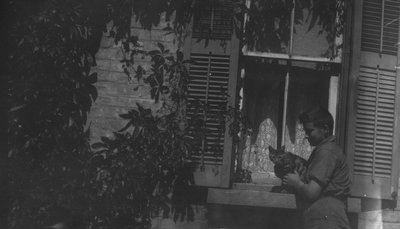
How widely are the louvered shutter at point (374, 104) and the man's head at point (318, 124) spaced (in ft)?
2.87

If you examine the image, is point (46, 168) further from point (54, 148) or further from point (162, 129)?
point (162, 129)

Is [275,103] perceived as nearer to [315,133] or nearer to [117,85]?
[315,133]

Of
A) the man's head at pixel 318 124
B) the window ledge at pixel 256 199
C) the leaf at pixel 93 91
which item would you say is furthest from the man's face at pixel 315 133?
the leaf at pixel 93 91

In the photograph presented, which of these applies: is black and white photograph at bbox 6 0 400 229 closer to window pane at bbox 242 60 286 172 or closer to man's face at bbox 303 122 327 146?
window pane at bbox 242 60 286 172

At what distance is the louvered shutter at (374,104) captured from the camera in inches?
209

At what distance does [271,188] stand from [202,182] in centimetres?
65

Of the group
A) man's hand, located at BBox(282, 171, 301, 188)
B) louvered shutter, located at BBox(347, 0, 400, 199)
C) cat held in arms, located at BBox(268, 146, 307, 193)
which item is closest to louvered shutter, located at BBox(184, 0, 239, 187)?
cat held in arms, located at BBox(268, 146, 307, 193)

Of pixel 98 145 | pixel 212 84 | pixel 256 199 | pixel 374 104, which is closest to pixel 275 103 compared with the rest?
pixel 212 84

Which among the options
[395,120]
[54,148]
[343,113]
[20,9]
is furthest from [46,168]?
[395,120]

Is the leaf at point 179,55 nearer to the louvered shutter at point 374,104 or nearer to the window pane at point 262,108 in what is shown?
the window pane at point 262,108

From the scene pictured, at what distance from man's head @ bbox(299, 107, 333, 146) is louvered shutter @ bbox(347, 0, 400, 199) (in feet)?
2.87

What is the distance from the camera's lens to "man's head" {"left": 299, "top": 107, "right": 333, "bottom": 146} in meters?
4.48

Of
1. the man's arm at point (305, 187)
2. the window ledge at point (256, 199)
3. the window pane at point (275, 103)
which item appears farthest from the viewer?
the window pane at point (275, 103)

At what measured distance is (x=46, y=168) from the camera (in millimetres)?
5270
